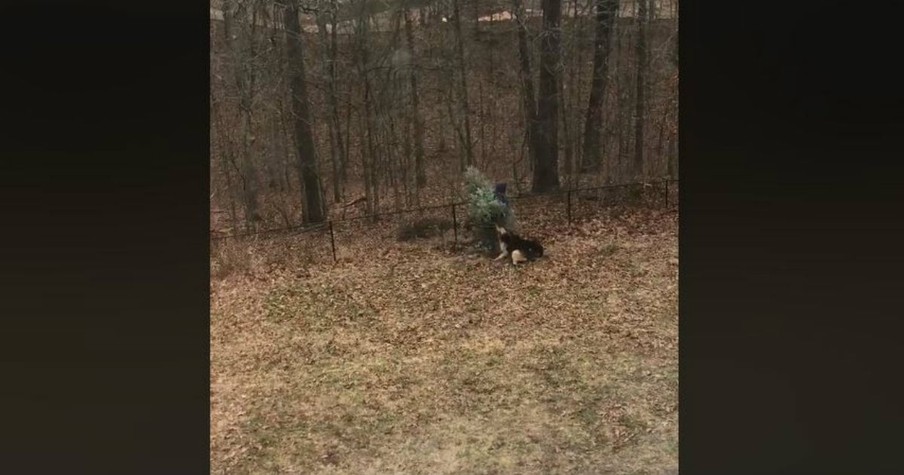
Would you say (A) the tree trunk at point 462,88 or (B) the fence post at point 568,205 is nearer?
(A) the tree trunk at point 462,88

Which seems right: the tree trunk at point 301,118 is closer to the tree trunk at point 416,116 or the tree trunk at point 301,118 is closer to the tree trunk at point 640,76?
the tree trunk at point 416,116

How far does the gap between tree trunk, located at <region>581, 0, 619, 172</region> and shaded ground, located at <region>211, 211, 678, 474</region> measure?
826 mm

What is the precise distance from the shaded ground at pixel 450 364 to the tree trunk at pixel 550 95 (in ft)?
2.00

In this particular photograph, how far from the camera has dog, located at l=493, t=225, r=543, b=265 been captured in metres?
6.06

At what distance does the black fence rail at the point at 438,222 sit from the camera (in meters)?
5.97

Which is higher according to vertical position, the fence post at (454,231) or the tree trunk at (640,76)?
the tree trunk at (640,76)

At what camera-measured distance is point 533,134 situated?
256 inches

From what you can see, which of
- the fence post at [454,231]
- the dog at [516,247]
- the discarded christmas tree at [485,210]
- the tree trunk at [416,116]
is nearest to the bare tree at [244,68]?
the tree trunk at [416,116]

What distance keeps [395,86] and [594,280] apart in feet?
7.45
